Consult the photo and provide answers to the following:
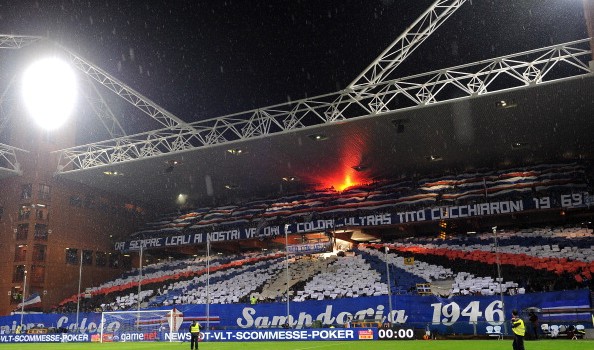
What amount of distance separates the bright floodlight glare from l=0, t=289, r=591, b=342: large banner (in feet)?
55.8

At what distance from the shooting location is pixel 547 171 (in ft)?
146

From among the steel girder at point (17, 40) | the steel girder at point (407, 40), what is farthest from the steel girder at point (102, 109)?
the steel girder at point (407, 40)

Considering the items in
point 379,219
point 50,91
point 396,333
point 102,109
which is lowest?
point 396,333

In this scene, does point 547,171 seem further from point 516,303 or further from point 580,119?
point 516,303

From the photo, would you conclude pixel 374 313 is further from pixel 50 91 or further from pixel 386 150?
pixel 50 91

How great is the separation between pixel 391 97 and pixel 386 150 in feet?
35.8

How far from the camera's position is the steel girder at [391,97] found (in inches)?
1243

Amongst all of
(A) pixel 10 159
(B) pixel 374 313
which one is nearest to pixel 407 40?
(B) pixel 374 313

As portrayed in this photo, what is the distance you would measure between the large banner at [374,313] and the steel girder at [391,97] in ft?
38.4

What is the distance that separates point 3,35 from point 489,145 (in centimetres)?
3714

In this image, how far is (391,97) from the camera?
34.2 metres

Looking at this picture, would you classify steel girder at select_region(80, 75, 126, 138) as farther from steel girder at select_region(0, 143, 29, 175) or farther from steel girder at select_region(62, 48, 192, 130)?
steel girder at select_region(0, 143, 29, 175)

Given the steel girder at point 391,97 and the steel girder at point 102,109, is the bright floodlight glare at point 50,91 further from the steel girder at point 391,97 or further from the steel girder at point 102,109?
the steel girder at point 391,97

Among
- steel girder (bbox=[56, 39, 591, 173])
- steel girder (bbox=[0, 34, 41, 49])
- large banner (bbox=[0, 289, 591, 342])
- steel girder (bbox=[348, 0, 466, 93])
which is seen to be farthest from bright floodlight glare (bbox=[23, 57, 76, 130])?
steel girder (bbox=[348, 0, 466, 93])
